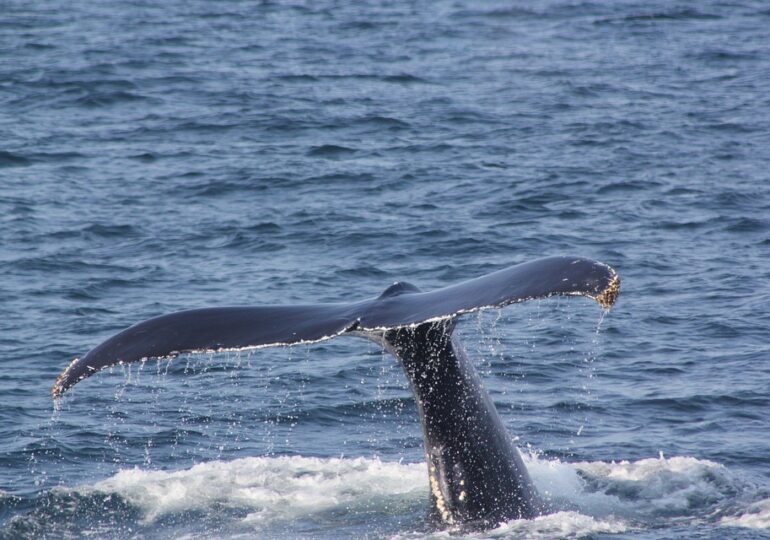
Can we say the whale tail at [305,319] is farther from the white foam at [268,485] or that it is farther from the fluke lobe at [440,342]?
the white foam at [268,485]

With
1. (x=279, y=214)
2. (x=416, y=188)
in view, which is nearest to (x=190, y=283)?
(x=279, y=214)

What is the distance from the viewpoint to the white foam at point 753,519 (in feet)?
29.9

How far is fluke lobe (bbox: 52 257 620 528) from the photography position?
6.91 metres

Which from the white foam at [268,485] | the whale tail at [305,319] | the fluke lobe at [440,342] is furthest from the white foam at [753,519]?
the whale tail at [305,319]

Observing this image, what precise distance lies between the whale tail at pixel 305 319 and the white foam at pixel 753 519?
9.39ft

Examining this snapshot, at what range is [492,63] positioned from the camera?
2880cm

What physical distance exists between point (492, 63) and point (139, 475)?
63.8ft

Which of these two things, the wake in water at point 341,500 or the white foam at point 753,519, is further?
the wake in water at point 341,500

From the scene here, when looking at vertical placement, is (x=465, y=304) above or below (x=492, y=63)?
above

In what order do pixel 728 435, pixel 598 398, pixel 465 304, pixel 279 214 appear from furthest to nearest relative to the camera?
pixel 279 214, pixel 598 398, pixel 728 435, pixel 465 304

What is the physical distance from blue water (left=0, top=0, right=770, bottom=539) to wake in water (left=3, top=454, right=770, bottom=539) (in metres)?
0.03

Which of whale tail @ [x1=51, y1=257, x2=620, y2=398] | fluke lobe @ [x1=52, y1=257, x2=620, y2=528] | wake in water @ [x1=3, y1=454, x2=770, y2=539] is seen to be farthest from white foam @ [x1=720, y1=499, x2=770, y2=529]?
whale tail @ [x1=51, y1=257, x2=620, y2=398]

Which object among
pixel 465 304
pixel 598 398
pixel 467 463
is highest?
pixel 465 304

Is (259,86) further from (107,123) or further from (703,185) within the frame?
(703,185)
